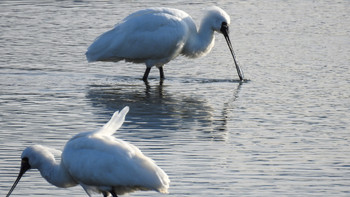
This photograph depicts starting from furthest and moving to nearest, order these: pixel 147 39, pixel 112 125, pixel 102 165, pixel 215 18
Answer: pixel 215 18
pixel 147 39
pixel 112 125
pixel 102 165

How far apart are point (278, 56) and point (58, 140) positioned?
6.26 m

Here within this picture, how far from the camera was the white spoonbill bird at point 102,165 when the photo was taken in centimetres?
750

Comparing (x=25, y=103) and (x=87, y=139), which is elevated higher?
(x=87, y=139)

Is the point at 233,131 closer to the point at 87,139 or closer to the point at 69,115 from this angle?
the point at 69,115

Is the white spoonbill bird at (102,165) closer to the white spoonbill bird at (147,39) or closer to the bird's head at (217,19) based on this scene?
the white spoonbill bird at (147,39)

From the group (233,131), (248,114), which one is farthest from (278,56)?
(233,131)

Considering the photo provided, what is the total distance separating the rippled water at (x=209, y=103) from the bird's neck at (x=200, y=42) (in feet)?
1.04

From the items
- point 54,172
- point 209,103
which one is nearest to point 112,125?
point 54,172

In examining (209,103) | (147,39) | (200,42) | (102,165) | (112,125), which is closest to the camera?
(102,165)

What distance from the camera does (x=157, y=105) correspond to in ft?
40.2

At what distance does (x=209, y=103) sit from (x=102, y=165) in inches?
190

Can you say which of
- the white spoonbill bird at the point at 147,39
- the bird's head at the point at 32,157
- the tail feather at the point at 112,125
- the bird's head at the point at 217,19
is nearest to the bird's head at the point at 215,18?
the bird's head at the point at 217,19

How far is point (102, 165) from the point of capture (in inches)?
302

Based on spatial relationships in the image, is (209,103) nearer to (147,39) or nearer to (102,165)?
(147,39)
